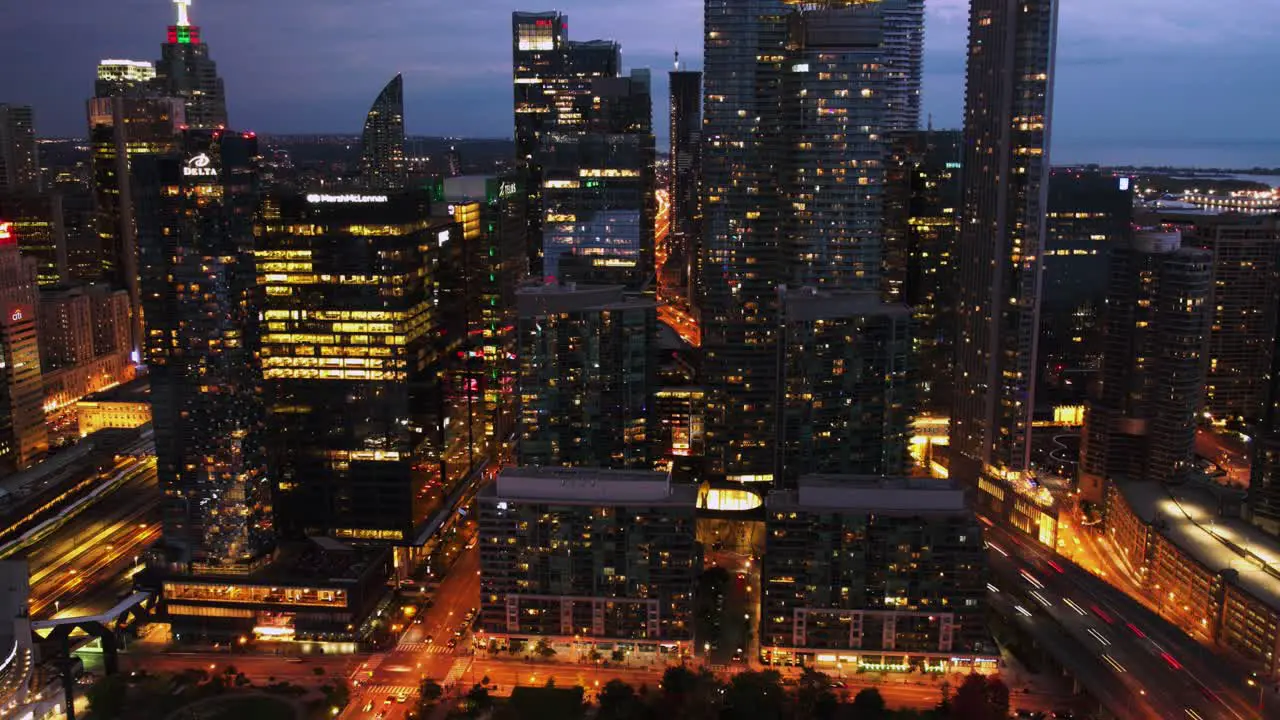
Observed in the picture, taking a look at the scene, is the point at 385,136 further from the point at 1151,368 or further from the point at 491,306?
the point at 1151,368

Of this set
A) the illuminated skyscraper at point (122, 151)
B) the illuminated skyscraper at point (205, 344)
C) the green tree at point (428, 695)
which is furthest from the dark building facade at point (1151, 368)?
the illuminated skyscraper at point (122, 151)

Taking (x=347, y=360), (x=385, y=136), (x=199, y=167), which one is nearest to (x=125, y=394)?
(x=385, y=136)

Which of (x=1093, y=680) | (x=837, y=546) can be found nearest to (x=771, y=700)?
(x=837, y=546)

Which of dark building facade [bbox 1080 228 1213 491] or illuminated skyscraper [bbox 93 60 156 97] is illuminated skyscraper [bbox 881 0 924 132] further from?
illuminated skyscraper [bbox 93 60 156 97]

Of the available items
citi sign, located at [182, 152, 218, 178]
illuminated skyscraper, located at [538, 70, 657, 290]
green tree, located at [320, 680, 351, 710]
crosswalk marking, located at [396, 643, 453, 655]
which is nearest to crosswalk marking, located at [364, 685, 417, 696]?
green tree, located at [320, 680, 351, 710]

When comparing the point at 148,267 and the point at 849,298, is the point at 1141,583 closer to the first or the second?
the point at 849,298
